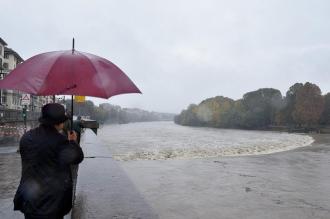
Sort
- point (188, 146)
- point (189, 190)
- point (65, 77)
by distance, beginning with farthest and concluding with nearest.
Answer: point (188, 146), point (189, 190), point (65, 77)

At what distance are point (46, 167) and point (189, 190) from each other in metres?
12.0

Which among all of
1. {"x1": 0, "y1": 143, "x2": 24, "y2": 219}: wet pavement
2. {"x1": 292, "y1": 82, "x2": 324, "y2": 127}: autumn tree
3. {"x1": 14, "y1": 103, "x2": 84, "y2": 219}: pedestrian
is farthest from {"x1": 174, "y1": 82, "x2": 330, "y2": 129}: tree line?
{"x1": 14, "y1": 103, "x2": 84, "y2": 219}: pedestrian

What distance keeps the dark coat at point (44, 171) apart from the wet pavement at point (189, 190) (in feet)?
8.49

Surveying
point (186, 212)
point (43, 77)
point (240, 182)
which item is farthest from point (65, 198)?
point (240, 182)

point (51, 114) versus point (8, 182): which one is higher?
point (51, 114)

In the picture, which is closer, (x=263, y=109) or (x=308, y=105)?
(x=308, y=105)

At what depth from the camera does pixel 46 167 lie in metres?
3.59

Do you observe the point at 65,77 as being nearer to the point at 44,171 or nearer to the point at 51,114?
the point at 51,114

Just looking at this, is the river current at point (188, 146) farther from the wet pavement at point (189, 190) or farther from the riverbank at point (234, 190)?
the wet pavement at point (189, 190)

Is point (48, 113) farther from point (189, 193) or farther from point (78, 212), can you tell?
point (189, 193)

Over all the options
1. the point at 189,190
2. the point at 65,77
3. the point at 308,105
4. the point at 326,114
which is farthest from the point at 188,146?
the point at 326,114

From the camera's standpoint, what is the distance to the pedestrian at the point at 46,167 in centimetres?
354

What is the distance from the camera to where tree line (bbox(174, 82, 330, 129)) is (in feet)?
340

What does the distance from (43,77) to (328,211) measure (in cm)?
1107
